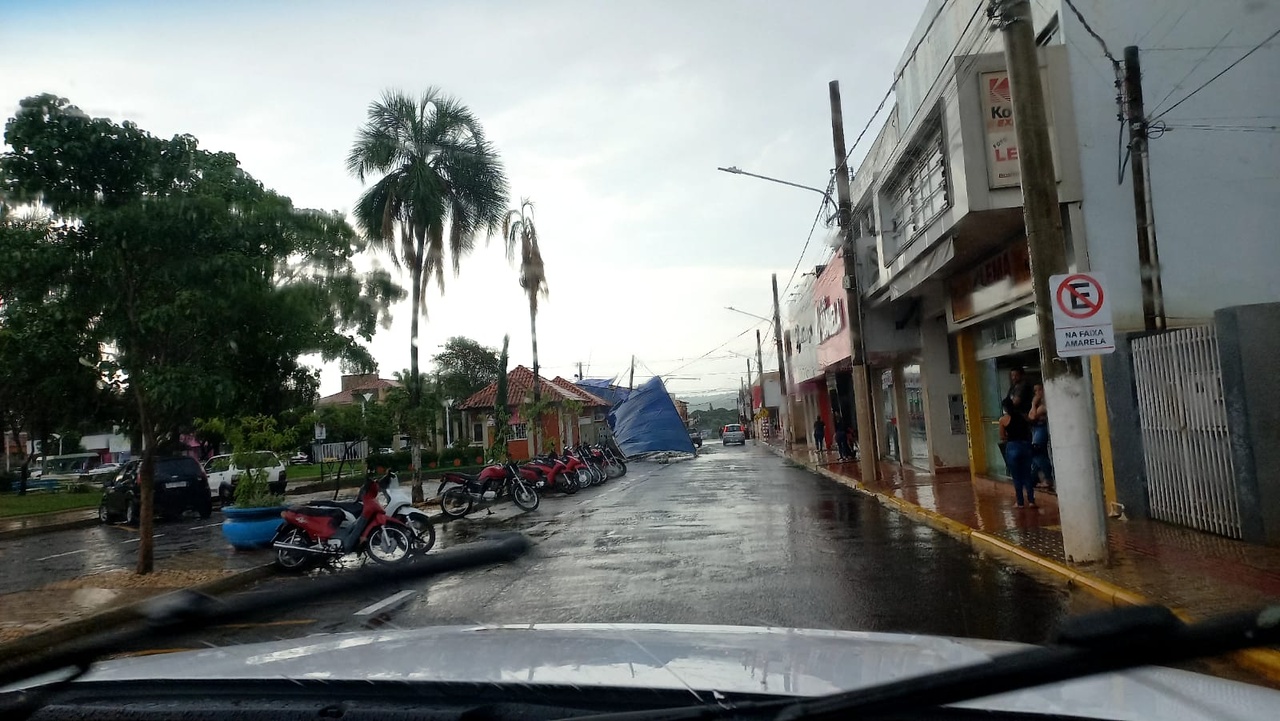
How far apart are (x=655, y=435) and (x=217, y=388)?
30268mm

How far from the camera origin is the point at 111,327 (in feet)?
34.5

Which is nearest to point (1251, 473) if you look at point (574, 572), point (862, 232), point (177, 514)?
point (574, 572)

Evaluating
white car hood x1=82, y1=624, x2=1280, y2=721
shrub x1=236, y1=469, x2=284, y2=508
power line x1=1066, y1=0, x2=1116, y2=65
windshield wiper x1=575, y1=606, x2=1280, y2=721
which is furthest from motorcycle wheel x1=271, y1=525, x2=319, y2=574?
windshield wiper x1=575, y1=606, x2=1280, y2=721

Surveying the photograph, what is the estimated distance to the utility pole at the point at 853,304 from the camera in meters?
20.0

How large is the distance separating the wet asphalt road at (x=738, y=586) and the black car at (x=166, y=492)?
10.3 m

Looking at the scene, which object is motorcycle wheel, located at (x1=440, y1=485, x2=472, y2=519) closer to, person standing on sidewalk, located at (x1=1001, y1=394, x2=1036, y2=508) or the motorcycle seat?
the motorcycle seat

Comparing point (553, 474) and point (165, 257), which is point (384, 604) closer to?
point (165, 257)

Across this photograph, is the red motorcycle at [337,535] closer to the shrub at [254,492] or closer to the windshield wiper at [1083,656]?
the shrub at [254,492]

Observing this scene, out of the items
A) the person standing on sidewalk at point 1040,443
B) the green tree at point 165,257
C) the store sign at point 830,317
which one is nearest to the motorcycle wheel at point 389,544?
the green tree at point 165,257

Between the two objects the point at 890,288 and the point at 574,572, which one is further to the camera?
the point at 890,288

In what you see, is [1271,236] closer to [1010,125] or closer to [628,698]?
[1010,125]

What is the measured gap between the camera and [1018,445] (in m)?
13.4

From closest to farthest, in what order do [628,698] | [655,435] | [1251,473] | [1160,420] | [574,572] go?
[628,698], [1251,473], [574,572], [1160,420], [655,435]

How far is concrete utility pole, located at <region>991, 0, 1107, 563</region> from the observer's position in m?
8.94
